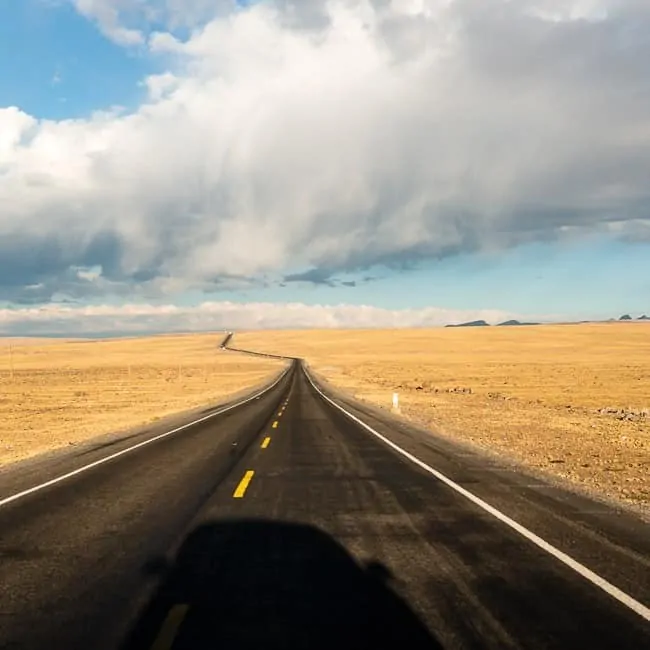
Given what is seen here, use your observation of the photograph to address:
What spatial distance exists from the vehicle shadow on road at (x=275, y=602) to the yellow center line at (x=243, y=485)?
2.77 metres

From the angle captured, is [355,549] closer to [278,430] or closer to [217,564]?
[217,564]

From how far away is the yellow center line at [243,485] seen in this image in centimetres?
1070

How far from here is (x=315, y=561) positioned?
7023 mm

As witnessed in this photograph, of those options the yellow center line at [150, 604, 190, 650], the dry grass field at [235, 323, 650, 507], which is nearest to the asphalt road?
Result: the yellow center line at [150, 604, 190, 650]

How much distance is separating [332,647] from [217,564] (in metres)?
2.37

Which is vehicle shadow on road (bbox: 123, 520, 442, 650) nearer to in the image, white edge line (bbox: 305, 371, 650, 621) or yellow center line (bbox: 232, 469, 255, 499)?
white edge line (bbox: 305, 371, 650, 621)

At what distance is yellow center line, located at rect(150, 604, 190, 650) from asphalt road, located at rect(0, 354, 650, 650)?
0.05ft

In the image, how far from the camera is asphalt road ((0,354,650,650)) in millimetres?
5133

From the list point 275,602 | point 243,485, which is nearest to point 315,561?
point 275,602

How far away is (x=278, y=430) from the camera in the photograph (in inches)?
847

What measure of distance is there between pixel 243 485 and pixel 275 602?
5.95 meters

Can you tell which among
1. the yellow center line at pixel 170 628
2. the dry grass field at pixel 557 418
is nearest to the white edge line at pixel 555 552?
the dry grass field at pixel 557 418

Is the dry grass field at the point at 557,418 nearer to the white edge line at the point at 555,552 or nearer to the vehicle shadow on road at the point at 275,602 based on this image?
the white edge line at the point at 555,552

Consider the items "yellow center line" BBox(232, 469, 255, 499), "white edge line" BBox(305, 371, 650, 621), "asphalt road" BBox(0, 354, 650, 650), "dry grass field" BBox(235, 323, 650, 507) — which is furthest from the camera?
"dry grass field" BBox(235, 323, 650, 507)
